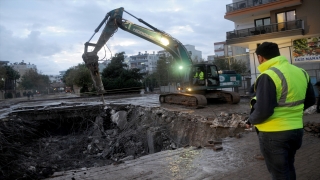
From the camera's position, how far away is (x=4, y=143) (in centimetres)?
631

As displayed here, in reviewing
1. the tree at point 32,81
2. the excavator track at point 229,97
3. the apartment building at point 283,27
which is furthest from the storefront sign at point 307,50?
the tree at point 32,81

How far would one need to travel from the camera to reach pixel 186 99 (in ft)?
42.8

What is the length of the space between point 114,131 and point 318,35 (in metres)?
16.3

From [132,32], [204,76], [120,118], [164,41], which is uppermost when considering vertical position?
[132,32]

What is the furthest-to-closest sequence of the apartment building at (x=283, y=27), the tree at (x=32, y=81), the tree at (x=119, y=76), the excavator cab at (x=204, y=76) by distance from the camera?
1. the tree at (x=32, y=81)
2. the tree at (x=119, y=76)
3. the apartment building at (x=283, y=27)
4. the excavator cab at (x=204, y=76)

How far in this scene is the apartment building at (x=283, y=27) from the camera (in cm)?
1923

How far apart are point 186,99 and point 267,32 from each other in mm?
11352

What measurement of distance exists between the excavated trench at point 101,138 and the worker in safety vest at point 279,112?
13.5 ft

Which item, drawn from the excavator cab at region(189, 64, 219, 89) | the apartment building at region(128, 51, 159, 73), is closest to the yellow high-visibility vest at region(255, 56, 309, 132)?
the excavator cab at region(189, 64, 219, 89)

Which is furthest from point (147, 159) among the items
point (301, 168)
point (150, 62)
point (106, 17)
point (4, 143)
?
point (150, 62)

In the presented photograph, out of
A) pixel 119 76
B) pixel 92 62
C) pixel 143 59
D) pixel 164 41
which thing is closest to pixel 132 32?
pixel 164 41

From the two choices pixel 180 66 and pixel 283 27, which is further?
pixel 283 27

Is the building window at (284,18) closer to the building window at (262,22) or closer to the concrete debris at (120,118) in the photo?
the building window at (262,22)

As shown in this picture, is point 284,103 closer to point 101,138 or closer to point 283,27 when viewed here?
point 101,138
